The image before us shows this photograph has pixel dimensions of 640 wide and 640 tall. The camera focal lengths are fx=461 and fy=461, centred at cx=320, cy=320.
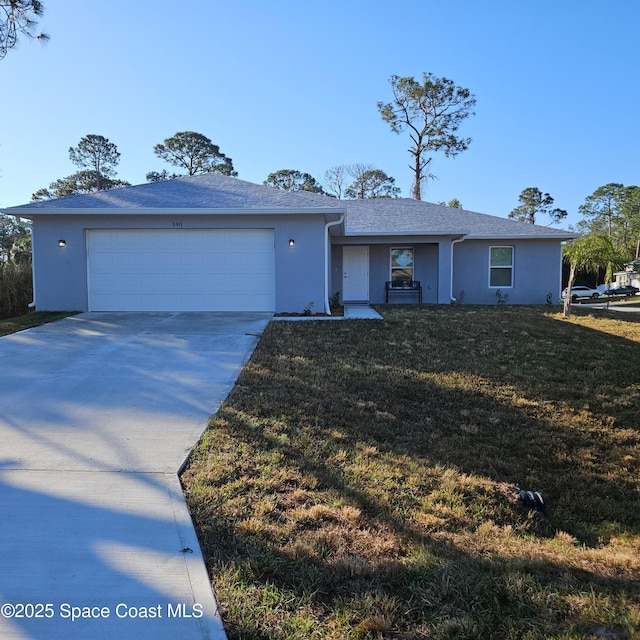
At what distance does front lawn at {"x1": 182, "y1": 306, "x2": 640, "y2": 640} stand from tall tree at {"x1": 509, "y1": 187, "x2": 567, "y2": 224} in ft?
183

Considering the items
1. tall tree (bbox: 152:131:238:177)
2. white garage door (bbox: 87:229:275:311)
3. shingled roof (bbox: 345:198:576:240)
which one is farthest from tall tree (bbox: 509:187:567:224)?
white garage door (bbox: 87:229:275:311)

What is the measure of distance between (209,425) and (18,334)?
638 centimetres

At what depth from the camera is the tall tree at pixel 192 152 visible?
39.7 m

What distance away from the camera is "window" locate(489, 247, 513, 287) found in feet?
55.7

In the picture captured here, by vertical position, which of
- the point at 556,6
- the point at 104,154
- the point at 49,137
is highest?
the point at 104,154

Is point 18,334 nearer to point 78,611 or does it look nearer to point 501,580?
point 78,611

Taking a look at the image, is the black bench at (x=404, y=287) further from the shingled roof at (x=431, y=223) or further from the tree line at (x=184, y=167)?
the tree line at (x=184, y=167)

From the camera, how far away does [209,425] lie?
169 inches

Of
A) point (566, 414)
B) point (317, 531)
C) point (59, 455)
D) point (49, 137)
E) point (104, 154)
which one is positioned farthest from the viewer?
point (104, 154)

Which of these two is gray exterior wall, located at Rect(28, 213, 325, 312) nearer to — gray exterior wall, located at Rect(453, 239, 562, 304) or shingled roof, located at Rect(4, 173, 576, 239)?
shingled roof, located at Rect(4, 173, 576, 239)

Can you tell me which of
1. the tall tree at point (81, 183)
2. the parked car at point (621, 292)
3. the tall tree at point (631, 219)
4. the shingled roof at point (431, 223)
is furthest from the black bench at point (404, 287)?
the tall tree at point (631, 219)

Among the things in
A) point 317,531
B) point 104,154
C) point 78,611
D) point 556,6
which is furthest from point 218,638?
point 104,154

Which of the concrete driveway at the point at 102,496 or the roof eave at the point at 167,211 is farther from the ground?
the roof eave at the point at 167,211

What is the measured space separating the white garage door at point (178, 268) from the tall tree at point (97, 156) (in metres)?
34.6
